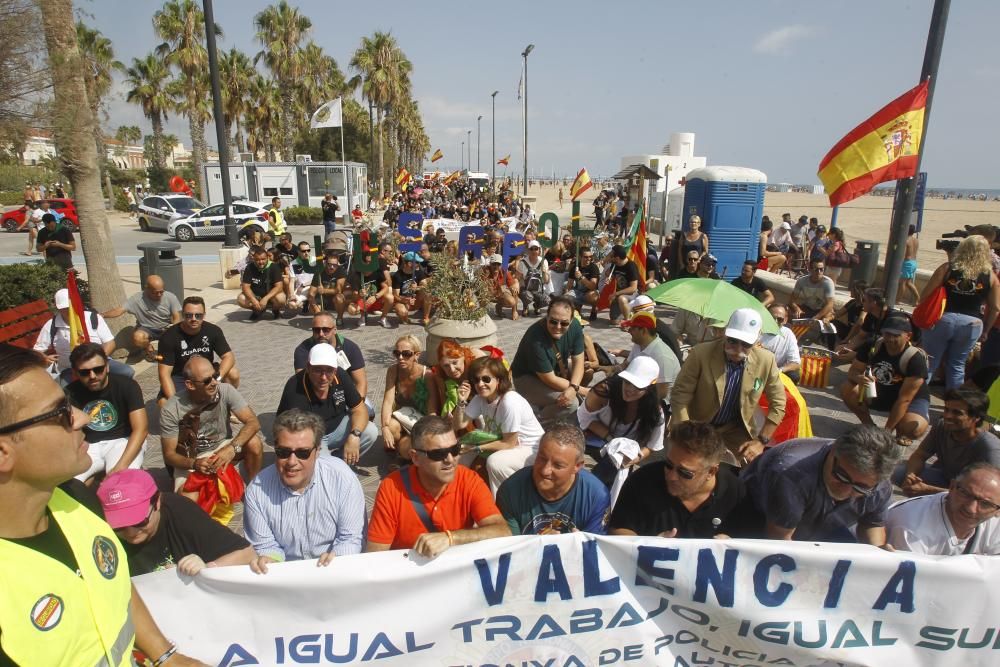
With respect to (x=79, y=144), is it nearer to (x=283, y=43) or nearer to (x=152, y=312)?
(x=152, y=312)

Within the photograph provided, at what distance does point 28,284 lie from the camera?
976 centimetres

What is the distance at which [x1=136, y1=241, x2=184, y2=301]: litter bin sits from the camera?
10.6 m

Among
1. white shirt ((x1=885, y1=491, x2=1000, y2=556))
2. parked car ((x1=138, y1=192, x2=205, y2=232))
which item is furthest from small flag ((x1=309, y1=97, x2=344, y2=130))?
white shirt ((x1=885, y1=491, x2=1000, y2=556))

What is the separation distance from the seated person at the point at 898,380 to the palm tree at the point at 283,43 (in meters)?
38.7

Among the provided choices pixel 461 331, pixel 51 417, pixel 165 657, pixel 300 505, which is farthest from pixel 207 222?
pixel 51 417

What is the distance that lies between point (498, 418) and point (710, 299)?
259cm

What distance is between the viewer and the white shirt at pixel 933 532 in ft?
10.0

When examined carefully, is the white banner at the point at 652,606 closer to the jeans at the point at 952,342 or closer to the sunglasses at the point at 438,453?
the sunglasses at the point at 438,453

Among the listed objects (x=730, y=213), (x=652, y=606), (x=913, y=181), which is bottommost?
(x=652, y=606)

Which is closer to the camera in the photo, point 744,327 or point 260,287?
point 744,327

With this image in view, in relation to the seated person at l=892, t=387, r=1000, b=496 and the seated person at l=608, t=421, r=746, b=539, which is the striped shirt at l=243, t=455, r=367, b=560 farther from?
the seated person at l=892, t=387, r=1000, b=496

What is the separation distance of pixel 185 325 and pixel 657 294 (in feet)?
15.4

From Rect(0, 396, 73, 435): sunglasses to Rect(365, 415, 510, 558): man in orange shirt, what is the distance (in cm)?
160

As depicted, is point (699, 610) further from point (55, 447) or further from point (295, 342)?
point (295, 342)
